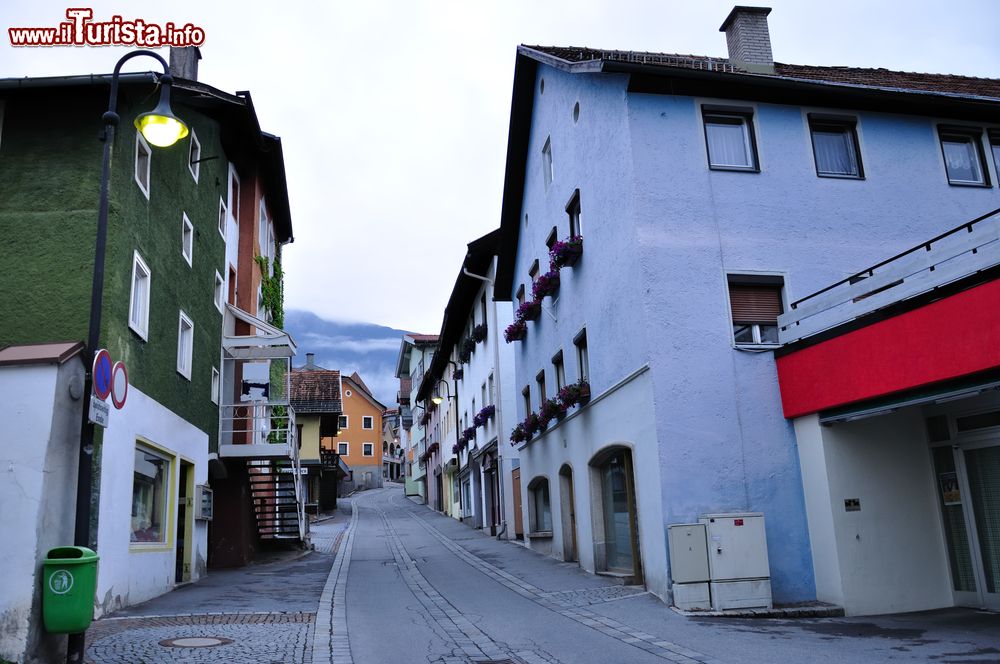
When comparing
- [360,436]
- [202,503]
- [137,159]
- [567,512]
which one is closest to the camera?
[137,159]

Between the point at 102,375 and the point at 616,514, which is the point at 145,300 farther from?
the point at 616,514

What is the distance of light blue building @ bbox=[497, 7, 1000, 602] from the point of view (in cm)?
1314

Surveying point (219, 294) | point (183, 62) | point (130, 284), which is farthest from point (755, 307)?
point (183, 62)

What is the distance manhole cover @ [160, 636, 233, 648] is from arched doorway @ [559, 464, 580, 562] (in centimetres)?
1083

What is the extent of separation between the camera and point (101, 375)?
816 cm

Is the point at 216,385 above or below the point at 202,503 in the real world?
above

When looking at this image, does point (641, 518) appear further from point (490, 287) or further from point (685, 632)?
point (490, 287)

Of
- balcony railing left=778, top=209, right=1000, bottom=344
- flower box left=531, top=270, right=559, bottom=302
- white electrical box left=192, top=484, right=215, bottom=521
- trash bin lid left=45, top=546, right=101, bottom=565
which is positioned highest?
flower box left=531, top=270, right=559, bottom=302

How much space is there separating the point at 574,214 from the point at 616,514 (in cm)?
657

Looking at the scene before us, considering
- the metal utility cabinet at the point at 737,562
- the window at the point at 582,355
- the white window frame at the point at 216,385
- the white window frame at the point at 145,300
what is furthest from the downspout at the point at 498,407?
the metal utility cabinet at the point at 737,562

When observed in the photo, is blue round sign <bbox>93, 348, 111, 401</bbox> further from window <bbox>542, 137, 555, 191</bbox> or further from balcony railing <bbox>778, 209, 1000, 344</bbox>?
window <bbox>542, 137, 555, 191</bbox>

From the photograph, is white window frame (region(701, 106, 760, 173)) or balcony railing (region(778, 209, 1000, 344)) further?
white window frame (region(701, 106, 760, 173))

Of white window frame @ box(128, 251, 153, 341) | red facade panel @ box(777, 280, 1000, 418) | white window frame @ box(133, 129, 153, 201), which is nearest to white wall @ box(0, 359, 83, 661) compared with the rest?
white window frame @ box(128, 251, 153, 341)

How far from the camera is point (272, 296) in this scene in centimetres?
2780
